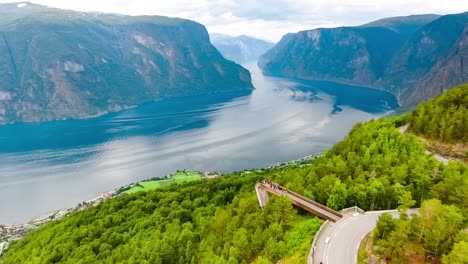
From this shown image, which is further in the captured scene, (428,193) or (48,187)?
(48,187)

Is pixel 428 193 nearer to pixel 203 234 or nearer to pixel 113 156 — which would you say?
pixel 203 234

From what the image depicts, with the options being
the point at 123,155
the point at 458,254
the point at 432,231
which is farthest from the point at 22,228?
the point at 458,254

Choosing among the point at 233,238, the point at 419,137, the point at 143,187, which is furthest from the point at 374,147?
the point at 143,187

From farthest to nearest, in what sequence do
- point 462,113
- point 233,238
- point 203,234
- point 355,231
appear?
1. point 462,113
2. point 203,234
3. point 233,238
4. point 355,231

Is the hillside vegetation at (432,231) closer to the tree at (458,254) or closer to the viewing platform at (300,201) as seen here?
the tree at (458,254)

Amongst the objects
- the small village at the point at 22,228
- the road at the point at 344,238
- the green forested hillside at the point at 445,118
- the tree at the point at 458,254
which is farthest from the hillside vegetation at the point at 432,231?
the small village at the point at 22,228

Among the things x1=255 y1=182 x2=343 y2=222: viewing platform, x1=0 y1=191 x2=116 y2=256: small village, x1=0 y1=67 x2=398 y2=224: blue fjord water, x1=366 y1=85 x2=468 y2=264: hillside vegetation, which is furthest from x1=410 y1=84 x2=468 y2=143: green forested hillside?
x1=0 y1=67 x2=398 y2=224: blue fjord water

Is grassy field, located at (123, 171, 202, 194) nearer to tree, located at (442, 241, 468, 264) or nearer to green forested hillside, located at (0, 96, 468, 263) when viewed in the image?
green forested hillside, located at (0, 96, 468, 263)
